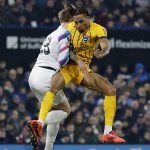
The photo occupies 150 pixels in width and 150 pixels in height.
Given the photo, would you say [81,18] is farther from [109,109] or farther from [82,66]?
[109,109]

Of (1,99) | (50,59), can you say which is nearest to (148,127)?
(1,99)

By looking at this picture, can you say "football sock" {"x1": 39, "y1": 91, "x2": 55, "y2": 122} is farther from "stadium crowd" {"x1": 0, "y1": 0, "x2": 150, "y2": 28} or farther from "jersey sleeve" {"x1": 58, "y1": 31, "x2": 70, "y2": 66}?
"stadium crowd" {"x1": 0, "y1": 0, "x2": 150, "y2": 28}

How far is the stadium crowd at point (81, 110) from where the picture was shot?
19.4m

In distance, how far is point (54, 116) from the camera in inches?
557

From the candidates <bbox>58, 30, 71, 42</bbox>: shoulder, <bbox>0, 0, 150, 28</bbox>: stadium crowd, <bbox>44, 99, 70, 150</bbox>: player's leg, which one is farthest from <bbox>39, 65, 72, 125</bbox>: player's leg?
<bbox>0, 0, 150, 28</bbox>: stadium crowd

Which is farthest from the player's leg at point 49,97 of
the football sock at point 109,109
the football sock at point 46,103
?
the football sock at point 109,109

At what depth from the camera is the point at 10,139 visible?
61.2 feet

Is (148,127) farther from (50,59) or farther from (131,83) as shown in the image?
(50,59)

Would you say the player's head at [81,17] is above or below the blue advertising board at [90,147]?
above

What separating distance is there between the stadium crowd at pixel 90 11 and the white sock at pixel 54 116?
8239 mm

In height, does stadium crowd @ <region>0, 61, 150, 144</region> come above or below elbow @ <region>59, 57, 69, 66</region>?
below

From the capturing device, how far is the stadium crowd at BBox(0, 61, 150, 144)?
19.4 m

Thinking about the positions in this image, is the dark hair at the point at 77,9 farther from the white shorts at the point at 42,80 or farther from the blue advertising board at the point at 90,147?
the blue advertising board at the point at 90,147

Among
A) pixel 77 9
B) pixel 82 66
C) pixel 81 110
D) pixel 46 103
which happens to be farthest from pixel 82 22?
pixel 81 110
